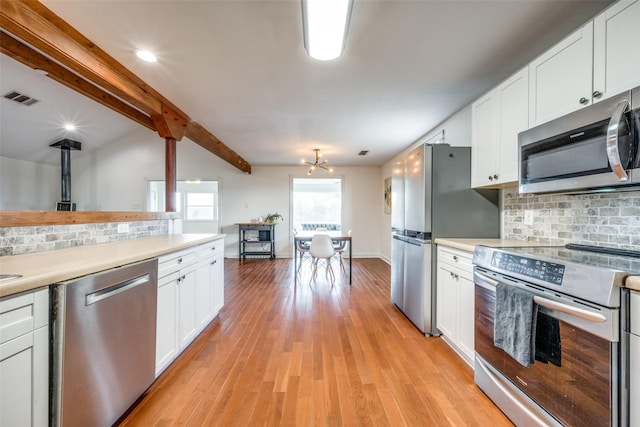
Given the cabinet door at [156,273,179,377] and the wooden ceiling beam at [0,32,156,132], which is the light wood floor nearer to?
the cabinet door at [156,273,179,377]

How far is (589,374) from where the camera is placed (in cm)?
102

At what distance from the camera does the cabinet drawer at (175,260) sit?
5.59 ft

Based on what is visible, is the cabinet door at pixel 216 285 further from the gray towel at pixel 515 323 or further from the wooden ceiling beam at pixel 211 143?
the gray towel at pixel 515 323

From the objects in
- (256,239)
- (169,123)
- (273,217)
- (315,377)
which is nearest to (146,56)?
(169,123)

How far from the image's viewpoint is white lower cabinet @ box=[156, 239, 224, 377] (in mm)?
1714

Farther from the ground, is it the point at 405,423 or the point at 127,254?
the point at 127,254

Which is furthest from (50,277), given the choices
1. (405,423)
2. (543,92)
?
(543,92)

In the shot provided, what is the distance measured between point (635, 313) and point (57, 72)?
4616mm

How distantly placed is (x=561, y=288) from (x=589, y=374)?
326 mm

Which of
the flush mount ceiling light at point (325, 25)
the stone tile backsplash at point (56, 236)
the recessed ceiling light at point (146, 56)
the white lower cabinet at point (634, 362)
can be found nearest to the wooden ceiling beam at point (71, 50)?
the recessed ceiling light at point (146, 56)

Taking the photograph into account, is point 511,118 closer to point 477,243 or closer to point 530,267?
point 477,243

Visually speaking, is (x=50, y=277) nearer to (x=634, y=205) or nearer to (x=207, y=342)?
(x=207, y=342)

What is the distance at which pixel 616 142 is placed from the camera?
109 centimetres

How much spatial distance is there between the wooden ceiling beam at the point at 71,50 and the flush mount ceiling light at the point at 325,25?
1645 mm
